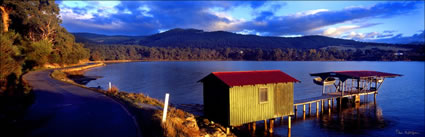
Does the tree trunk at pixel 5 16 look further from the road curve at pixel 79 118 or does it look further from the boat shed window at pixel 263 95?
the boat shed window at pixel 263 95

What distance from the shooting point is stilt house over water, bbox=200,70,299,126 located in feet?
53.0

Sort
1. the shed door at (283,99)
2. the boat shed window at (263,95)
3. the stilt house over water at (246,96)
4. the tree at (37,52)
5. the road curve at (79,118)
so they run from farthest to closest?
the tree at (37,52), the shed door at (283,99), the boat shed window at (263,95), the stilt house over water at (246,96), the road curve at (79,118)

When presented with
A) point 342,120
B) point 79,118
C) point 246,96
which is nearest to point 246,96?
point 246,96

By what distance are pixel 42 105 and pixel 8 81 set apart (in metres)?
11.1

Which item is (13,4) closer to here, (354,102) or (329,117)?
(329,117)

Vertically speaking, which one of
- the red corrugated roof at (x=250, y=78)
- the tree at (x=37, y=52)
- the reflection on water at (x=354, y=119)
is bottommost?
the reflection on water at (x=354, y=119)

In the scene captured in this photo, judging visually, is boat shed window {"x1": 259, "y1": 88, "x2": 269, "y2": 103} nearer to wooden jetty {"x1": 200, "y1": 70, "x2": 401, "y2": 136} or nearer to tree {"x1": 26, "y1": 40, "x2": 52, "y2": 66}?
wooden jetty {"x1": 200, "y1": 70, "x2": 401, "y2": 136}

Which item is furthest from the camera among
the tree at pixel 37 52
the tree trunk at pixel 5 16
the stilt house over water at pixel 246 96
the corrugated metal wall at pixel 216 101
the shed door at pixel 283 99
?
the tree at pixel 37 52

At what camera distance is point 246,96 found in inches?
651

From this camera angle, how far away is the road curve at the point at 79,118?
1017 centimetres

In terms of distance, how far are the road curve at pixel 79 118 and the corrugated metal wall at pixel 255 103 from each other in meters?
6.71

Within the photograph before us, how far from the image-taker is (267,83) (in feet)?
55.5

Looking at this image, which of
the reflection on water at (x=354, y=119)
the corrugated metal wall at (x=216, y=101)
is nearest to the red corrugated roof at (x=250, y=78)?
the corrugated metal wall at (x=216, y=101)

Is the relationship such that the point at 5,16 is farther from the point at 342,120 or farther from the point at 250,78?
the point at 342,120
